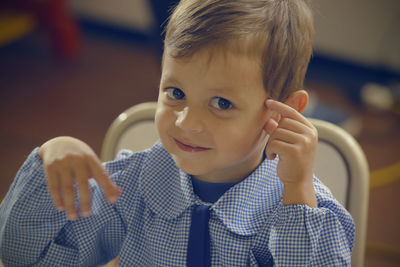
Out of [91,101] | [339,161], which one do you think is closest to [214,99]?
[339,161]

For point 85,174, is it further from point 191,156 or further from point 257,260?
point 257,260

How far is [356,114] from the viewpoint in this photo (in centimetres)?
284

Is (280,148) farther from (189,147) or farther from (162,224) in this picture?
(162,224)

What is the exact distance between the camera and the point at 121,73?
10.7ft

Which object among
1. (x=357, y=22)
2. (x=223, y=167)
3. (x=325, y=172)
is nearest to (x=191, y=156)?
(x=223, y=167)

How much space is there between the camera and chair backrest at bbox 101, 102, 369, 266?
3.08ft

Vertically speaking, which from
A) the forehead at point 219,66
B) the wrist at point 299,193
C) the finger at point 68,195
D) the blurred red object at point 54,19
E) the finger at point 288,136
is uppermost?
the forehead at point 219,66

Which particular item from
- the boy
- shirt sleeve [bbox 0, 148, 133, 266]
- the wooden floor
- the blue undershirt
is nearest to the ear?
the boy

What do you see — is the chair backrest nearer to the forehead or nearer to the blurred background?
the forehead

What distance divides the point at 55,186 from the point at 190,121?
0.67 feet

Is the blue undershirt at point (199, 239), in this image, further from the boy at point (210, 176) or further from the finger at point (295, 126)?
the finger at point (295, 126)

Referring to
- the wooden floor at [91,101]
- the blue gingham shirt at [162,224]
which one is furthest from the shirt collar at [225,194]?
the wooden floor at [91,101]

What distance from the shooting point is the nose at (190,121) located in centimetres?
72

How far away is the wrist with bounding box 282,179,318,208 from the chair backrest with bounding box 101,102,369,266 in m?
0.22
